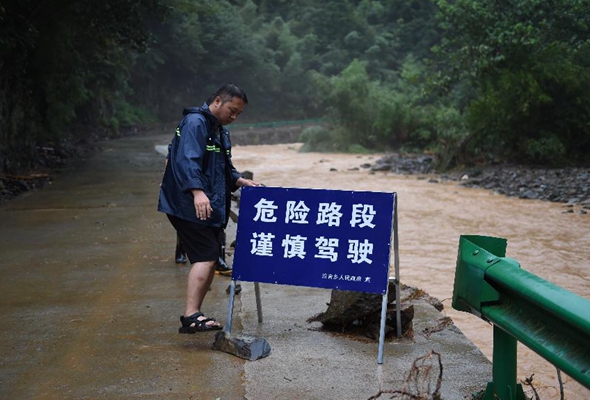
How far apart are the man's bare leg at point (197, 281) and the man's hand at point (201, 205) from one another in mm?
406

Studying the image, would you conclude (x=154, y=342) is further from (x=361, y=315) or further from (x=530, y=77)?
(x=530, y=77)

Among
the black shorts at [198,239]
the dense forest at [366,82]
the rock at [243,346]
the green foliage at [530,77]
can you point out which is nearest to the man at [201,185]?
the black shorts at [198,239]

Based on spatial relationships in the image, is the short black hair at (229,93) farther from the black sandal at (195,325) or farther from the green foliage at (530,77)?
the green foliage at (530,77)

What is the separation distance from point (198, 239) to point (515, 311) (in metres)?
2.54

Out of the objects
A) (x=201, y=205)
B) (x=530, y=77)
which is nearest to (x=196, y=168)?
(x=201, y=205)

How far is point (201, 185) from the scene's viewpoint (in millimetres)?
4469

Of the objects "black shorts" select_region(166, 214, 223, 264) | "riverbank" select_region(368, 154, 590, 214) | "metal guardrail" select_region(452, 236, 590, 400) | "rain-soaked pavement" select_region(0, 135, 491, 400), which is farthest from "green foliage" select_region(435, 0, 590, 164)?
"metal guardrail" select_region(452, 236, 590, 400)

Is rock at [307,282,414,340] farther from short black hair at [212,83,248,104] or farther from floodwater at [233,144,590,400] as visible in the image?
short black hair at [212,83,248,104]

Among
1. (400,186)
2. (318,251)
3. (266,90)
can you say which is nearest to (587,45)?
(400,186)

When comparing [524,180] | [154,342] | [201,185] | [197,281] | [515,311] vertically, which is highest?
[201,185]

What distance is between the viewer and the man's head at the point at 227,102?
4.65 metres

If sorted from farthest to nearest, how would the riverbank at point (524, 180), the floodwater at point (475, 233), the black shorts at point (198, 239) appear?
the riverbank at point (524, 180) < the floodwater at point (475, 233) < the black shorts at point (198, 239)

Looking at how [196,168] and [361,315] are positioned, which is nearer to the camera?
[196,168]

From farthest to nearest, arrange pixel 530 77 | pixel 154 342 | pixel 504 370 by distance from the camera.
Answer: pixel 530 77 → pixel 154 342 → pixel 504 370
